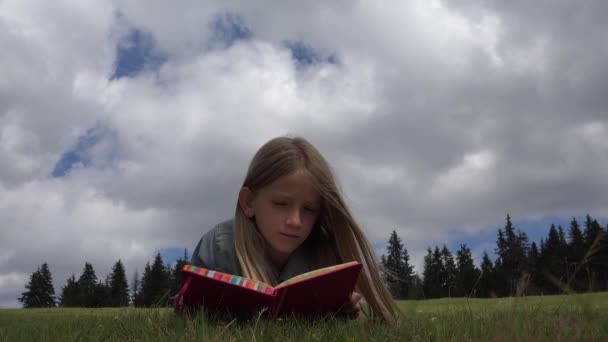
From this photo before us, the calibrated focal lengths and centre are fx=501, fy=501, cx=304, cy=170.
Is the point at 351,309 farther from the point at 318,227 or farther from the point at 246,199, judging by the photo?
the point at 246,199

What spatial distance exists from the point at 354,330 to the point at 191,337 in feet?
2.60

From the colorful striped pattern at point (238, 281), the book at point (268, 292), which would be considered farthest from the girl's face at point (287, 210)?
the colorful striped pattern at point (238, 281)

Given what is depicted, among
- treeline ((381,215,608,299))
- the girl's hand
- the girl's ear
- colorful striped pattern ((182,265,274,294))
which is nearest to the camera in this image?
treeline ((381,215,608,299))

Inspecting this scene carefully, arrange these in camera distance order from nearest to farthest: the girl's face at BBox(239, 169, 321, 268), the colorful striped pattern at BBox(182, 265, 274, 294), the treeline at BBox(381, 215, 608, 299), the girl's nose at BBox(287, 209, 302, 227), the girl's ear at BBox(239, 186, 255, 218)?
the treeline at BBox(381, 215, 608, 299) → the colorful striped pattern at BBox(182, 265, 274, 294) → the girl's nose at BBox(287, 209, 302, 227) → the girl's face at BBox(239, 169, 321, 268) → the girl's ear at BBox(239, 186, 255, 218)

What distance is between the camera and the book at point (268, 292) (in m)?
3.16

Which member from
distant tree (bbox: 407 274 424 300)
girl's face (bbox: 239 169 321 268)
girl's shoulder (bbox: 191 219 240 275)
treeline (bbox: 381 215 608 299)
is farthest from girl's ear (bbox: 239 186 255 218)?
distant tree (bbox: 407 274 424 300)

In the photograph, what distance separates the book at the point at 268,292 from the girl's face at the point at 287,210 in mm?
999

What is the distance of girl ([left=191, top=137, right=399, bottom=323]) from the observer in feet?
14.4

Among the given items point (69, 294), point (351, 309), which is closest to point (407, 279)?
point (351, 309)

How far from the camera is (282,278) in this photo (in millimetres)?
4625

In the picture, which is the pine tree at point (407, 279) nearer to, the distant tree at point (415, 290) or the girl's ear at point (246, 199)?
the distant tree at point (415, 290)

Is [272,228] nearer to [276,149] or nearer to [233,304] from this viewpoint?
[276,149]

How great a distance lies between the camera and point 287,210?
4.45 m

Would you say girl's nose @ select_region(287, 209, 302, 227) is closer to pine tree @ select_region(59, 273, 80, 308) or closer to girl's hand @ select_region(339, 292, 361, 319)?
girl's hand @ select_region(339, 292, 361, 319)
